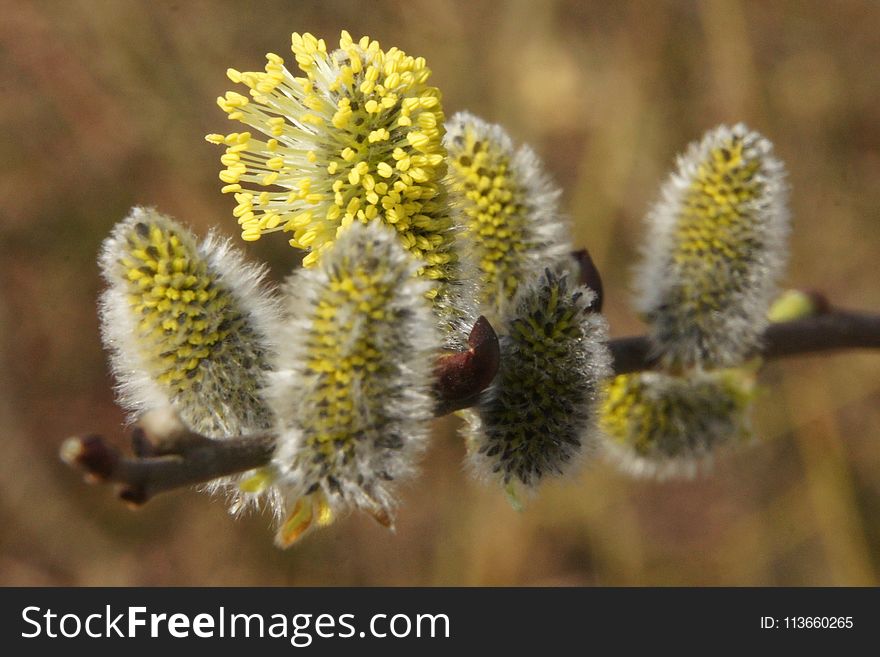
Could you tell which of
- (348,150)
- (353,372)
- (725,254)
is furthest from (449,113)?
(353,372)

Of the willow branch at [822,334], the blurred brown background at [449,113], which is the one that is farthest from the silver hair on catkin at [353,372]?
the blurred brown background at [449,113]

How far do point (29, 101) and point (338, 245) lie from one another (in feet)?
13.2

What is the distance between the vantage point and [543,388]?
5.01ft

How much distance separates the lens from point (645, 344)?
2.03m

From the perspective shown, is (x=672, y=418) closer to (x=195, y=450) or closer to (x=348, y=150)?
(x=348, y=150)

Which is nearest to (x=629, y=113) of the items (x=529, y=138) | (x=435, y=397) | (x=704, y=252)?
(x=529, y=138)

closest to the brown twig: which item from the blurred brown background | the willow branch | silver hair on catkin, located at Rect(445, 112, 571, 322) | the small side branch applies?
the small side branch

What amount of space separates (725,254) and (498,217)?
557mm

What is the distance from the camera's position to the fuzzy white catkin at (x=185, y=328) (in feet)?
4.90

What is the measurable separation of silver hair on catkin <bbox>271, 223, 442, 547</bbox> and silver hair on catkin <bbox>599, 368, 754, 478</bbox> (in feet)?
3.12

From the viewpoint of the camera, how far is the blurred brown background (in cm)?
431

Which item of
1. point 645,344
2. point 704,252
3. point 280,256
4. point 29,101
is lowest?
point 645,344
